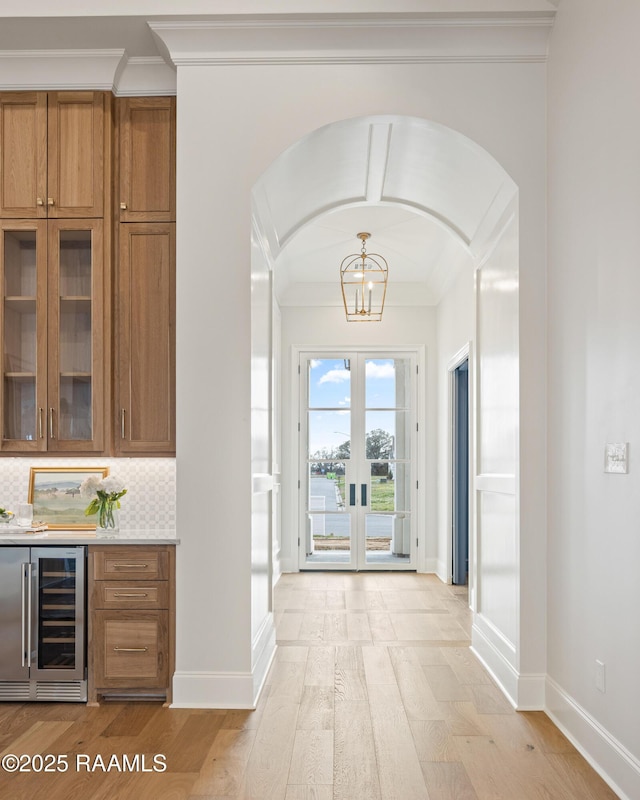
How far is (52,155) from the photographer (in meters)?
3.83

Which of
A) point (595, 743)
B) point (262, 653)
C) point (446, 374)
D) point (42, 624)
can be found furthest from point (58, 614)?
point (446, 374)

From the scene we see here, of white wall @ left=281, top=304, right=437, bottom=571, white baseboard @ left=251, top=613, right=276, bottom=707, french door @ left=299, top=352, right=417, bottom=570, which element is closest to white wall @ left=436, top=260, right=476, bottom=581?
white wall @ left=281, top=304, right=437, bottom=571

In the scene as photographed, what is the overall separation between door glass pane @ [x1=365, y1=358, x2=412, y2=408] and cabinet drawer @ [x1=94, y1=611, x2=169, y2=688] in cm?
473

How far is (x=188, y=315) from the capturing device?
361 cm

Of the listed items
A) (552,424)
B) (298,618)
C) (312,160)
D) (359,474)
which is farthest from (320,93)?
(359,474)

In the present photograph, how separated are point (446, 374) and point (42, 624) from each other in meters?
4.73

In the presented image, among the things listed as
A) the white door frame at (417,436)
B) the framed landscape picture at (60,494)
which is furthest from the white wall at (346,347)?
the framed landscape picture at (60,494)

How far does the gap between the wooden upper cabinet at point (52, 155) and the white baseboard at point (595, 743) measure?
3197 mm

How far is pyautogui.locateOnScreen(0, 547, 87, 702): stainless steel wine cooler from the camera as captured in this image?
354 centimetres

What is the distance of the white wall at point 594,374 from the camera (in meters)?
2.59

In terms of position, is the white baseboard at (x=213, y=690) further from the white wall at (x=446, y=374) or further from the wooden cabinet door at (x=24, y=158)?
the white wall at (x=446, y=374)

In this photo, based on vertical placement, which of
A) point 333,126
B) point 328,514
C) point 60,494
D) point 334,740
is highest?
point 333,126

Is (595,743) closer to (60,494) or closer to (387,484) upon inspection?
(60,494)

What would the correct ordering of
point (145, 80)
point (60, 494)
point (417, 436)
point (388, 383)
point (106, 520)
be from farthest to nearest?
1. point (388, 383)
2. point (417, 436)
3. point (60, 494)
4. point (145, 80)
5. point (106, 520)
